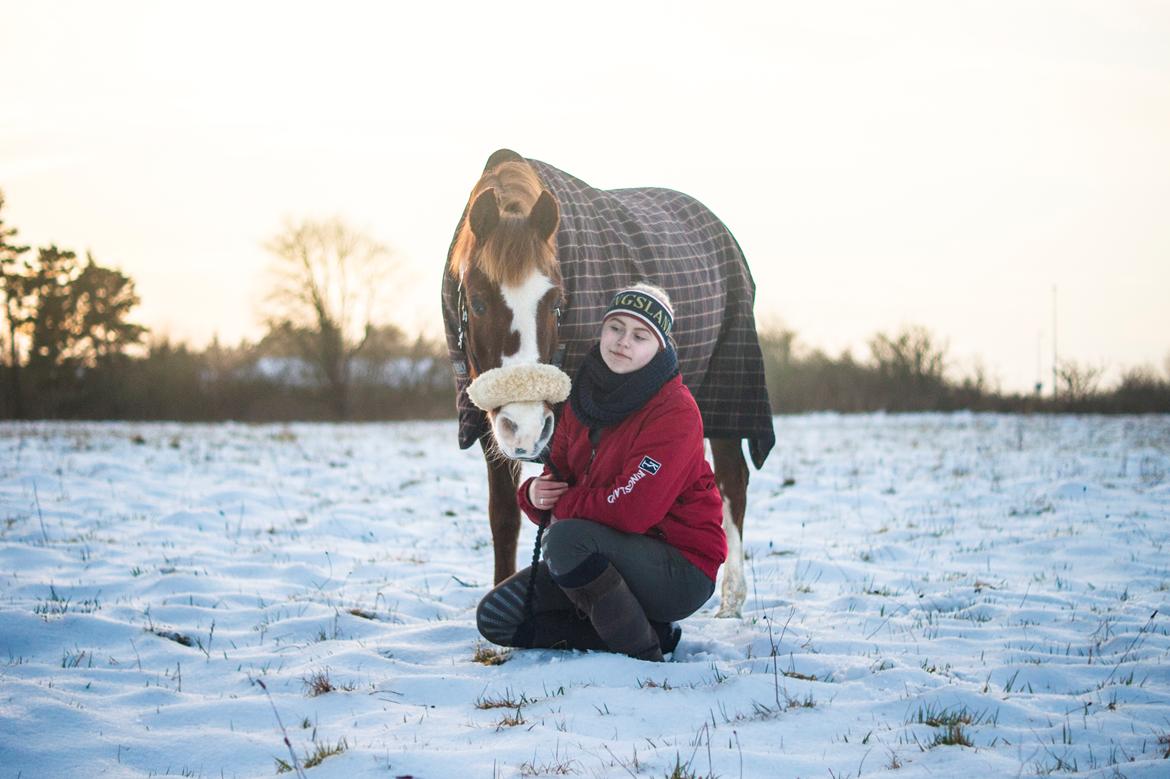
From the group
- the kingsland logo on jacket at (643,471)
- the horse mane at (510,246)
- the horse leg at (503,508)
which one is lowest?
the horse leg at (503,508)

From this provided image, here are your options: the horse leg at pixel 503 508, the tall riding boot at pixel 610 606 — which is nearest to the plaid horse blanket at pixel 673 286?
the horse leg at pixel 503 508

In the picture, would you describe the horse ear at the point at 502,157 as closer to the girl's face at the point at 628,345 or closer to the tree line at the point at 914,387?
the girl's face at the point at 628,345

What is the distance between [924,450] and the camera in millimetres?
11945

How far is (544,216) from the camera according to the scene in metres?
3.21

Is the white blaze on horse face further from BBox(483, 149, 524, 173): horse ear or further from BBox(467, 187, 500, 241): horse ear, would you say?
BBox(483, 149, 524, 173): horse ear

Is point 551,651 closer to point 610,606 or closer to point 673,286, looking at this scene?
point 610,606

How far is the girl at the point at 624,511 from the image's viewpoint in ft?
10.1

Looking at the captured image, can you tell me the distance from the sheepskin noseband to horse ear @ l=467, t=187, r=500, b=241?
0.59 m

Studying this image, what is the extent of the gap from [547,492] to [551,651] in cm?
66

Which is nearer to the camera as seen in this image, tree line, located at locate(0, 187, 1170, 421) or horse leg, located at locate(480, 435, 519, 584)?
horse leg, located at locate(480, 435, 519, 584)

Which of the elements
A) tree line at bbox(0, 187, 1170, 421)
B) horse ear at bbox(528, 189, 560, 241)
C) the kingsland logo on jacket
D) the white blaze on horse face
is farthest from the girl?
tree line at bbox(0, 187, 1170, 421)

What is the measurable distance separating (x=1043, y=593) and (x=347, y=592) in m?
3.69

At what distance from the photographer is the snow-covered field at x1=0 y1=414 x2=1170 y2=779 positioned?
7.73 feet

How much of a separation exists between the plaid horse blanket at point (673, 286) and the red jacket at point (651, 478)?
454 mm
